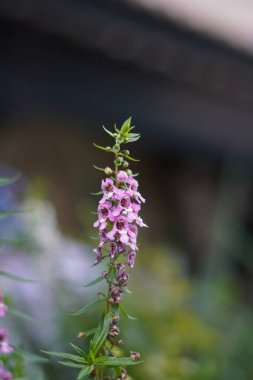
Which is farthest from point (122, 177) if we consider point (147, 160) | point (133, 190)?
point (147, 160)

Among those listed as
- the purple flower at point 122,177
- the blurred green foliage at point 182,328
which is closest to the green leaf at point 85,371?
the purple flower at point 122,177

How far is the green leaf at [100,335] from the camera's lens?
95 centimetres

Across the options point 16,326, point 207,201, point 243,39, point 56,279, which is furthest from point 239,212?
point 16,326

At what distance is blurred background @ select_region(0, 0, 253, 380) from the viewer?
8.93 feet

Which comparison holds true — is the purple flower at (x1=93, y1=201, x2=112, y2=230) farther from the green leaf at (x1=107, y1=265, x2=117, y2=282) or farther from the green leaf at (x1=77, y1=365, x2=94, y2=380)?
the green leaf at (x1=77, y1=365, x2=94, y2=380)

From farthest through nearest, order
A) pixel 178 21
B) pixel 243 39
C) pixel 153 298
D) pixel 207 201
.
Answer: pixel 207 201, pixel 243 39, pixel 178 21, pixel 153 298

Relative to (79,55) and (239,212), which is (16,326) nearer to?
(79,55)

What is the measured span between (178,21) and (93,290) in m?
1.38

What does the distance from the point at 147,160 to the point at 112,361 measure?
12.9 ft

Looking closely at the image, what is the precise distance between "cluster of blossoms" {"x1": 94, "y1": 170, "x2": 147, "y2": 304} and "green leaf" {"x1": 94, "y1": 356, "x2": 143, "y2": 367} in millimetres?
67

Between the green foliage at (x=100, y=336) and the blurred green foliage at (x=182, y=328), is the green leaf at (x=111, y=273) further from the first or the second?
the blurred green foliage at (x=182, y=328)

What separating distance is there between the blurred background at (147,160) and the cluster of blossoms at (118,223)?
1078 mm

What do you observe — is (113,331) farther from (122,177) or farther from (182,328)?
(182,328)

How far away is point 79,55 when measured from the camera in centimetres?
371
